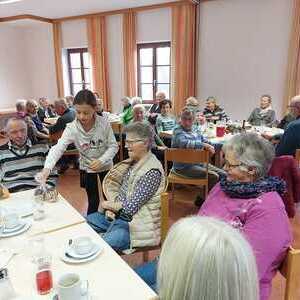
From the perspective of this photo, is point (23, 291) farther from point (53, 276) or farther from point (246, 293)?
point (246, 293)

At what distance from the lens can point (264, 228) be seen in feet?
4.11

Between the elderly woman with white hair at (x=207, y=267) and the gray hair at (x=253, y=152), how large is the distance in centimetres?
81

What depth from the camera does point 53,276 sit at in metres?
1.19

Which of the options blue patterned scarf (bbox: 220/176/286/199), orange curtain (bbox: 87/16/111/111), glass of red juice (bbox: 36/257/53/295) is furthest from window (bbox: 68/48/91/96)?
glass of red juice (bbox: 36/257/53/295)

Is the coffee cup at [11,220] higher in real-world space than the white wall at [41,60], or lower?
lower

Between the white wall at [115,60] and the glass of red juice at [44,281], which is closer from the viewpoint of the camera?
the glass of red juice at [44,281]

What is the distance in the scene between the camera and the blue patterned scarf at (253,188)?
140 cm

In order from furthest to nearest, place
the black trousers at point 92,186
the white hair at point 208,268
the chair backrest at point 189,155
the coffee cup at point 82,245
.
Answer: the chair backrest at point 189,155 → the black trousers at point 92,186 → the coffee cup at point 82,245 → the white hair at point 208,268

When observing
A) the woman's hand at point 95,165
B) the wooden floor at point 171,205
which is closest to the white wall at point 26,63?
the wooden floor at point 171,205

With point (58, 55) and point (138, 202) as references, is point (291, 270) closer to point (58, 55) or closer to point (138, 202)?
point (138, 202)

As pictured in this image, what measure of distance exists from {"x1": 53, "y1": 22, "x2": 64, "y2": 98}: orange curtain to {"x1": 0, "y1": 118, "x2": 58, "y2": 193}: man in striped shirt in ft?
20.2

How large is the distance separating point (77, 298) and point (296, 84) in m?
5.42

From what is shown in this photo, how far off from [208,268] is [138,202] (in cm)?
112

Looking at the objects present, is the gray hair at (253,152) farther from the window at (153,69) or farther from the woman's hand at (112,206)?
the window at (153,69)
